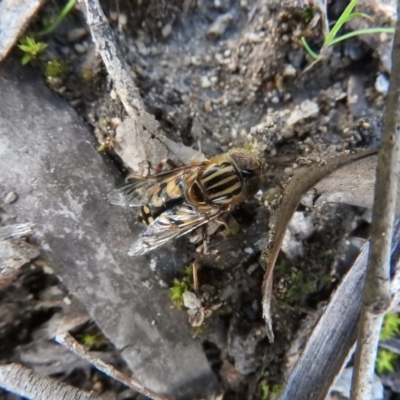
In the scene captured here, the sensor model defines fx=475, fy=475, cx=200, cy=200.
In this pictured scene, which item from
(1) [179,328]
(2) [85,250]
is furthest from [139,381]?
(2) [85,250]

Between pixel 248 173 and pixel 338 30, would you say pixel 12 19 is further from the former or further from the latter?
pixel 338 30

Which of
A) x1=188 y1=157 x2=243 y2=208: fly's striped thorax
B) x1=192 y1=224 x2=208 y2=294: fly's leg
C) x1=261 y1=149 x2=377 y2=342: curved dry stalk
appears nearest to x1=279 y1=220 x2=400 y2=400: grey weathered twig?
x1=261 y1=149 x2=377 y2=342: curved dry stalk

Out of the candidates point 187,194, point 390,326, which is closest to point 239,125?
point 187,194

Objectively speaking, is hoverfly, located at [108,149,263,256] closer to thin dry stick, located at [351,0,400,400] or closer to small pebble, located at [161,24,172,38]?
small pebble, located at [161,24,172,38]

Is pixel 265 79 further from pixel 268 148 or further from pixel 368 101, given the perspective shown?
pixel 368 101

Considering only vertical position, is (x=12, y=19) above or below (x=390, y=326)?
above
